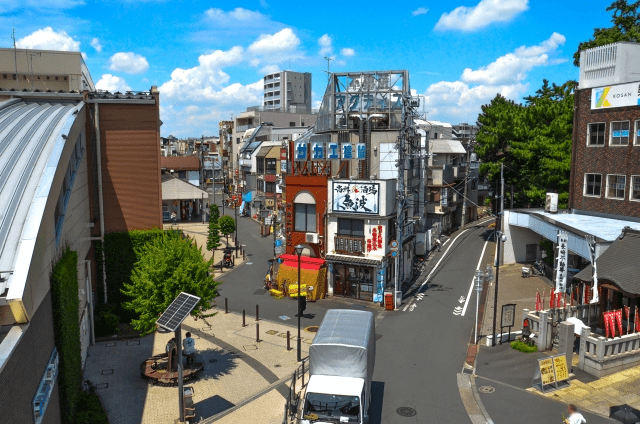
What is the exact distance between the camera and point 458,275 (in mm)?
41406

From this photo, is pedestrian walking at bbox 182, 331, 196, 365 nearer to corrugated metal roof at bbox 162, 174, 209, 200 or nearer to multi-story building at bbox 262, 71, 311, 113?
corrugated metal roof at bbox 162, 174, 209, 200

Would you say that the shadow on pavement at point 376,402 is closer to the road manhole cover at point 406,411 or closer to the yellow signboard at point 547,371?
the road manhole cover at point 406,411

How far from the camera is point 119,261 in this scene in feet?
96.3

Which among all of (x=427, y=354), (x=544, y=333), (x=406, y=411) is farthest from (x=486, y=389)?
(x=544, y=333)

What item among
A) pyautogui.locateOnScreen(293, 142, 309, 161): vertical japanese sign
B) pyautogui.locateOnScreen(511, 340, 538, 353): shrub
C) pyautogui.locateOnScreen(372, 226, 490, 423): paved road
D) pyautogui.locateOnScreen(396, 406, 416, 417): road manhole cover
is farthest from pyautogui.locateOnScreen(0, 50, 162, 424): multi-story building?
pyautogui.locateOnScreen(511, 340, 538, 353): shrub

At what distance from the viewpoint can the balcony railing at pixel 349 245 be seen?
33.9 m

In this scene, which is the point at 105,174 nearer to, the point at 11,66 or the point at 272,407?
the point at 272,407

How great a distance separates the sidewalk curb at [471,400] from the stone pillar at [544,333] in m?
4.88

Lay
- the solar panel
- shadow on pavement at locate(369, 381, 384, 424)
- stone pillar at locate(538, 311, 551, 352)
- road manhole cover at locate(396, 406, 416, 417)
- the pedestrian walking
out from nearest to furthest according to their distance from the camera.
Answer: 1. the solar panel
2. shadow on pavement at locate(369, 381, 384, 424)
3. road manhole cover at locate(396, 406, 416, 417)
4. the pedestrian walking
5. stone pillar at locate(538, 311, 551, 352)

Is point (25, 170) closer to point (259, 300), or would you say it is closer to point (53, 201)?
point (53, 201)

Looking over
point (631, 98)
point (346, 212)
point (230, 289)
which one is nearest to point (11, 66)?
point (230, 289)

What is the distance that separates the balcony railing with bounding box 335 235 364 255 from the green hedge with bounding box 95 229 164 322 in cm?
1175

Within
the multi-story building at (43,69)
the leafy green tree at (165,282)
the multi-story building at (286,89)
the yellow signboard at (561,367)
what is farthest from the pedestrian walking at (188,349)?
the multi-story building at (286,89)

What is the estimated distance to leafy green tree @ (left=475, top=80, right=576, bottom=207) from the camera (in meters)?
43.3
